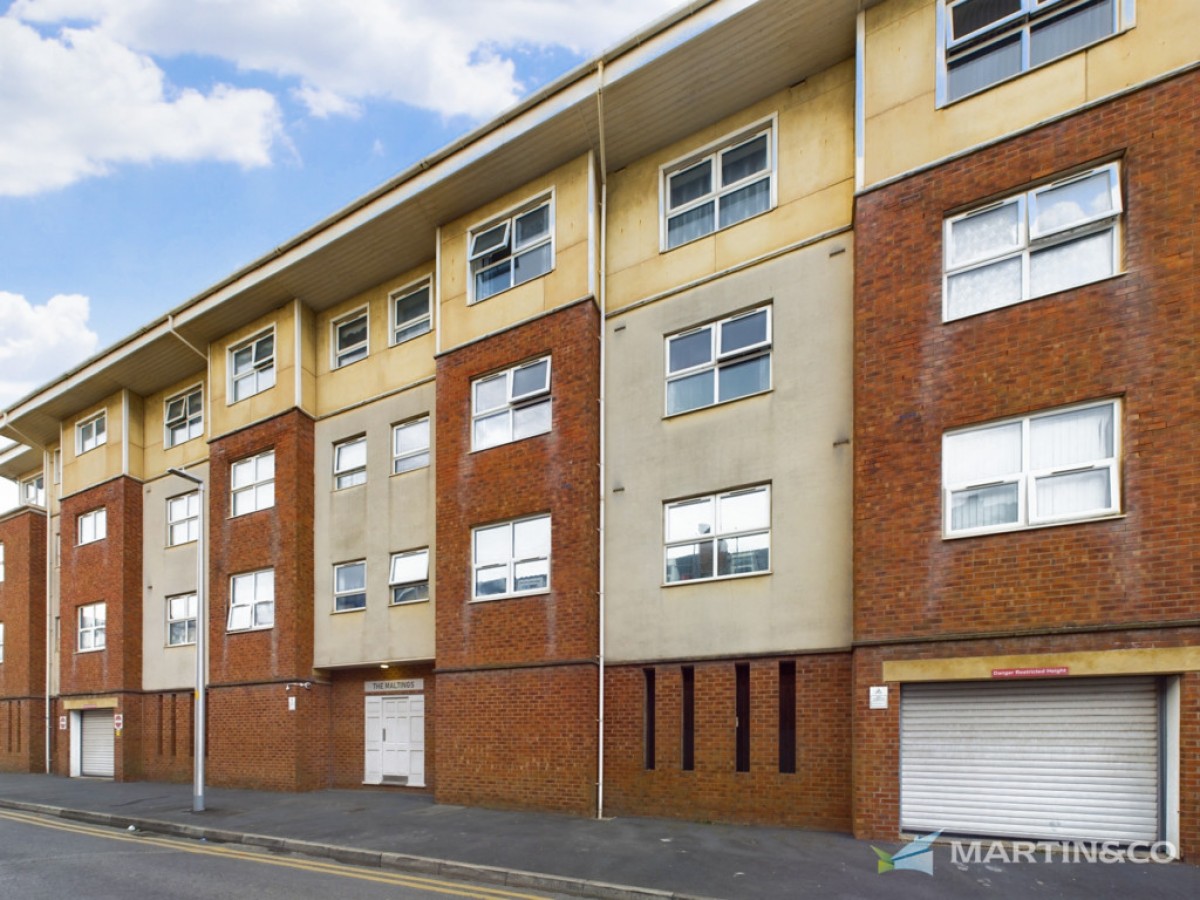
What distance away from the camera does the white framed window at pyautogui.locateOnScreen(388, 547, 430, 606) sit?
13344 mm

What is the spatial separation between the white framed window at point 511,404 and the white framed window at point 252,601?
20.0 ft

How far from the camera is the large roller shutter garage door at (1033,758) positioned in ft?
→ 23.6

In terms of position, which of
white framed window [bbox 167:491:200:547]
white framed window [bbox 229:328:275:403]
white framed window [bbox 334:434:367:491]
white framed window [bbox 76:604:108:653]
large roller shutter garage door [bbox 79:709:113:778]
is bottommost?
large roller shutter garage door [bbox 79:709:113:778]

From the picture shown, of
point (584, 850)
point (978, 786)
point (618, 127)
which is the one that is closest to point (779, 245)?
point (618, 127)

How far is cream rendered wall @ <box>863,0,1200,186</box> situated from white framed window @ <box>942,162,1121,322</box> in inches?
33.3

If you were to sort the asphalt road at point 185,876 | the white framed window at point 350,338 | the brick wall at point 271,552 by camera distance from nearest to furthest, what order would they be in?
the asphalt road at point 185,876, the brick wall at point 271,552, the white framed window at point 350,338

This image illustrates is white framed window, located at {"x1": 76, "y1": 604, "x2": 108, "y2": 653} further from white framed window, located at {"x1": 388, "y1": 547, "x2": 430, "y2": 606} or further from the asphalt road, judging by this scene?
white framed window, located at {"x1": 388, "y1": 547, "x2": 430, "y2": 606}

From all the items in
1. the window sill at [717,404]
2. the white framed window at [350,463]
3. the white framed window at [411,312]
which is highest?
the white framed window at [411,312]

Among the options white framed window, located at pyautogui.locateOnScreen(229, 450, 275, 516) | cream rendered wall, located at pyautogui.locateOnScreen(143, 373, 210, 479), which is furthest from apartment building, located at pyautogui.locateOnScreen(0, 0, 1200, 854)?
cream rendered wall, located at pyautogui.locateOnScreen(143, 373, 210, 479)

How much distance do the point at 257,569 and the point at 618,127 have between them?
442 inches

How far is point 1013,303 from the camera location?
320 inches

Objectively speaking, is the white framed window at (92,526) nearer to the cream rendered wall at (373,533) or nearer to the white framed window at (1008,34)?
the cream rendered wall at (373,533)

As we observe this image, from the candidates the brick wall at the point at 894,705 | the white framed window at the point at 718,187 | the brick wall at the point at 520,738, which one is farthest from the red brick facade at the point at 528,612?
the brick wall at the point at 894,705

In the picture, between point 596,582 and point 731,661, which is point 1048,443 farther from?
point 596,582
